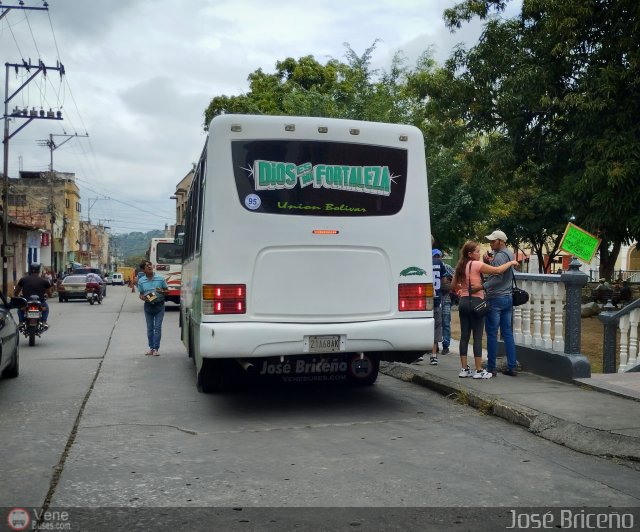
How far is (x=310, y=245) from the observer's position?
722 cm

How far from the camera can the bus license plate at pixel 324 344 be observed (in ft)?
23.4

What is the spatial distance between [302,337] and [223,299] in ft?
2.84

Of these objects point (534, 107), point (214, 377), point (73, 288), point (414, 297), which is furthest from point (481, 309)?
point (73, 288)

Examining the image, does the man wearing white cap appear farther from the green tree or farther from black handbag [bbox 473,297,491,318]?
the green tree

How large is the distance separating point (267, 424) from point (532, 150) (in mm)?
13481

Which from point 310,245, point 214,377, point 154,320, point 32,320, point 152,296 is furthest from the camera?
point 32,320

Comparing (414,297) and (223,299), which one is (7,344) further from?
(414,297)

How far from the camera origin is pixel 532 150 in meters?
18.2

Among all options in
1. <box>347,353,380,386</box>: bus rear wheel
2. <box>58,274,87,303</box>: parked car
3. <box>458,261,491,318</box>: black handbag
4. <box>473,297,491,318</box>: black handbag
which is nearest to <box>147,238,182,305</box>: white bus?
<box>58,274,87,303</box>: parked car

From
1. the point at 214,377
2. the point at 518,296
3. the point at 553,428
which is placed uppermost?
the point at 518,296

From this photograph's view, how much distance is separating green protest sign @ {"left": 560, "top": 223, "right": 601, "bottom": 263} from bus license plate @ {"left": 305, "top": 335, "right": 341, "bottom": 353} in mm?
3437

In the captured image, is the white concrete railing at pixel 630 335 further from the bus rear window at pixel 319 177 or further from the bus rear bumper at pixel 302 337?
the bus rear window at pixel 319 177

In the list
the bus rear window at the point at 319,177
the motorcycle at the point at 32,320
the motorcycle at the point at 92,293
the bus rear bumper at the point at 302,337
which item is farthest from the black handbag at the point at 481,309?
the motorcycle at the point at 92,293

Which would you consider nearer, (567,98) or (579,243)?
(579,243)
